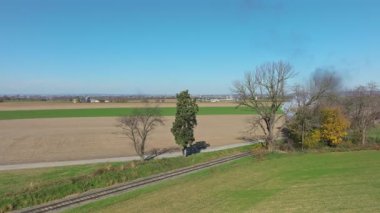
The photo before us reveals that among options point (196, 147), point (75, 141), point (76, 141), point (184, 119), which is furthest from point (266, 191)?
point (75, 141)

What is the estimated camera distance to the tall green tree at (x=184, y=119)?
54.8 meters

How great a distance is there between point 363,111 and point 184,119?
32913mm

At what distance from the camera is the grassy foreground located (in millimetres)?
27375

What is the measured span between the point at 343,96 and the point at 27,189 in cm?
6135

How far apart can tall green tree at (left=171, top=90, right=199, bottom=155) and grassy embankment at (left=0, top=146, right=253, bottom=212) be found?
3.66 meters

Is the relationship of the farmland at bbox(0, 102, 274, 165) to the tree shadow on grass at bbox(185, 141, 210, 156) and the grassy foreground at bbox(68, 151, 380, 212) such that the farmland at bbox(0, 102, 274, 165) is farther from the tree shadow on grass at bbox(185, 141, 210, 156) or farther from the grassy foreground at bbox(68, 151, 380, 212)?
the grassy foreground at bbox(68, 151, 380, 212)

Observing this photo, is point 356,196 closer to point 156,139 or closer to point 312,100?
point 312,100

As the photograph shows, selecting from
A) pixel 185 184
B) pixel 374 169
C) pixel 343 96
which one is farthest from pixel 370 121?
pixel 185 184

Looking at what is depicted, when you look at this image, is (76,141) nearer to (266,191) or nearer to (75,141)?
(75,141)

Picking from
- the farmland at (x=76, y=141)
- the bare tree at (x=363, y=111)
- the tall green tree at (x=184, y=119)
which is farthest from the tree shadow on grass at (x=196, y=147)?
the bare tree at (x=363, y=111)

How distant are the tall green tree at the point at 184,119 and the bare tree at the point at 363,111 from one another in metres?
30.2

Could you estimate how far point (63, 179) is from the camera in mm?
37844

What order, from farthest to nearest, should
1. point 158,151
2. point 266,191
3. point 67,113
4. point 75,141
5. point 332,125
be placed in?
1. point 67,113
2. point 75,141
3. point 158,151
4. point 332,125
5. point 266,191

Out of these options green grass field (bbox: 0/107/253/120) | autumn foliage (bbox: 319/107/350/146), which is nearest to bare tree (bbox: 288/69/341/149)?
autumn foliage (bbox: 319/107/350/146)
